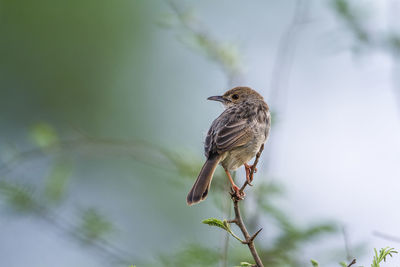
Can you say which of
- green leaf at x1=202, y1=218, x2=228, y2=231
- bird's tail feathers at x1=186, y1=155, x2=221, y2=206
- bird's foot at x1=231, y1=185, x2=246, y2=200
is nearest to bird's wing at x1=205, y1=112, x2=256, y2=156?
bird's tail feathers at x1=186, y1=155, x2=221, y2=206

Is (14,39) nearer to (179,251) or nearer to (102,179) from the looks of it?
Answer: (102,179)

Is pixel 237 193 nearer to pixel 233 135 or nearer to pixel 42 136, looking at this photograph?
pixel 233 135

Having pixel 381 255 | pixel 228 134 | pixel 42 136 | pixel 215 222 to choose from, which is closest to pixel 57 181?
pixel 42 136

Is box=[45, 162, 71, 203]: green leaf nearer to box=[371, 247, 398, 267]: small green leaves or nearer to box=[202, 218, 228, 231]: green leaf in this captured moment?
box=[202, 218, 228, 231]: green leaf

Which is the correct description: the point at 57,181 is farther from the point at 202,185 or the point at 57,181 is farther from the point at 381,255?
the point at 381,255

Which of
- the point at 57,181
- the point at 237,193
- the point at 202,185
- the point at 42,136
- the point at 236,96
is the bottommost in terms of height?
the point at 237,193

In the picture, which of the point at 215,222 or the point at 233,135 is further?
the point at 233,135

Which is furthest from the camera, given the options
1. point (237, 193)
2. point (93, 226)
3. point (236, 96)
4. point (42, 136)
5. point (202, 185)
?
point (236, 96)

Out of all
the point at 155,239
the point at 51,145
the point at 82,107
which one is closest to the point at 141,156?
the point at 51,145

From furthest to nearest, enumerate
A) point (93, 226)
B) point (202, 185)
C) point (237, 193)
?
1. point (93, 226)
2. point (202, 185)
3. point (237, 193)

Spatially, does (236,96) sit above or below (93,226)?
above

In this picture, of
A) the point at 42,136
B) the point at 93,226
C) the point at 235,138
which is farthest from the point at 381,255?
the point at 42,136

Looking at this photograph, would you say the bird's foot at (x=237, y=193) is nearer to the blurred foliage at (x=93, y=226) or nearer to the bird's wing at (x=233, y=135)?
the bird's wing at (x=233, y=135)

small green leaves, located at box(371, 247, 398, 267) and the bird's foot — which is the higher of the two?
the bird's foot
